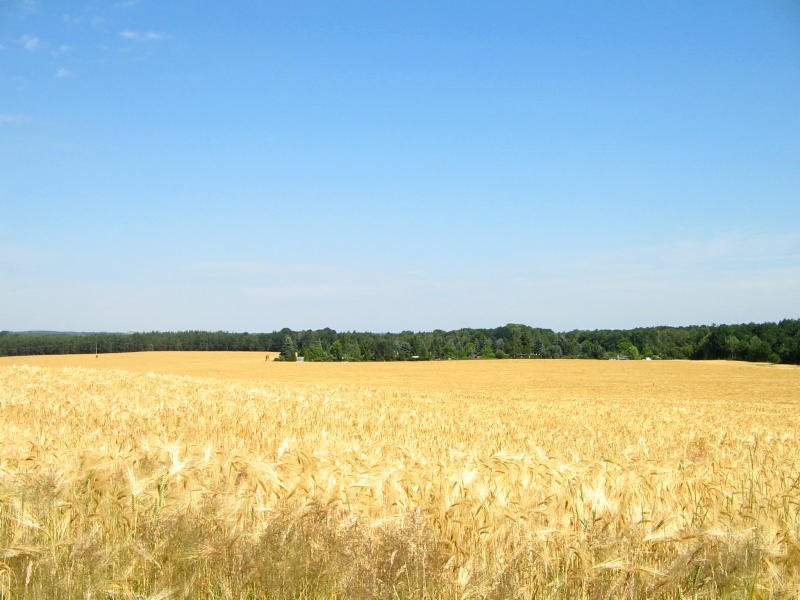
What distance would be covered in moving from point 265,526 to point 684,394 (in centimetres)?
3214

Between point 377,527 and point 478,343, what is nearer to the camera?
point 377,527

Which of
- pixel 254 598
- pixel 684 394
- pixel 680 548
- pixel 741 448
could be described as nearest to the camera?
pixel 254 598

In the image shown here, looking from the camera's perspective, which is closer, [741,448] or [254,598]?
[254,598]

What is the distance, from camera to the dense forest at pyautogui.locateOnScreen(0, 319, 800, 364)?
81.1 metres

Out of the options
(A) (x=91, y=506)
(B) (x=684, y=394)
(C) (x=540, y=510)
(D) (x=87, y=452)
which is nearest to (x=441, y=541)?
(C) (x=540, y=510)

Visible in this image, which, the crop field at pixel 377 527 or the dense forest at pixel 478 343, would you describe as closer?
the crop field at pixel 377 527

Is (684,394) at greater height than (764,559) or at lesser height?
lesser

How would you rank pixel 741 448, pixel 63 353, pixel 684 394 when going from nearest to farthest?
pixel 741 448, pixel 684 394, pixel 63 353

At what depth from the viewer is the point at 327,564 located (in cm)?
317

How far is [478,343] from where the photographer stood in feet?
315

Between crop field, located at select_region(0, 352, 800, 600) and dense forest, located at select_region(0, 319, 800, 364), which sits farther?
dense forest, located at select_region(0, 319, 800, 364)

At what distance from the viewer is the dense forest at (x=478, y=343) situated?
8106 cm

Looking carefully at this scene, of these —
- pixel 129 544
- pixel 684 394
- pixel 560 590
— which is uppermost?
pixel 129 544

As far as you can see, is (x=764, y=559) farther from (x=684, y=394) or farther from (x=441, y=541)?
(x=684, y=394)
